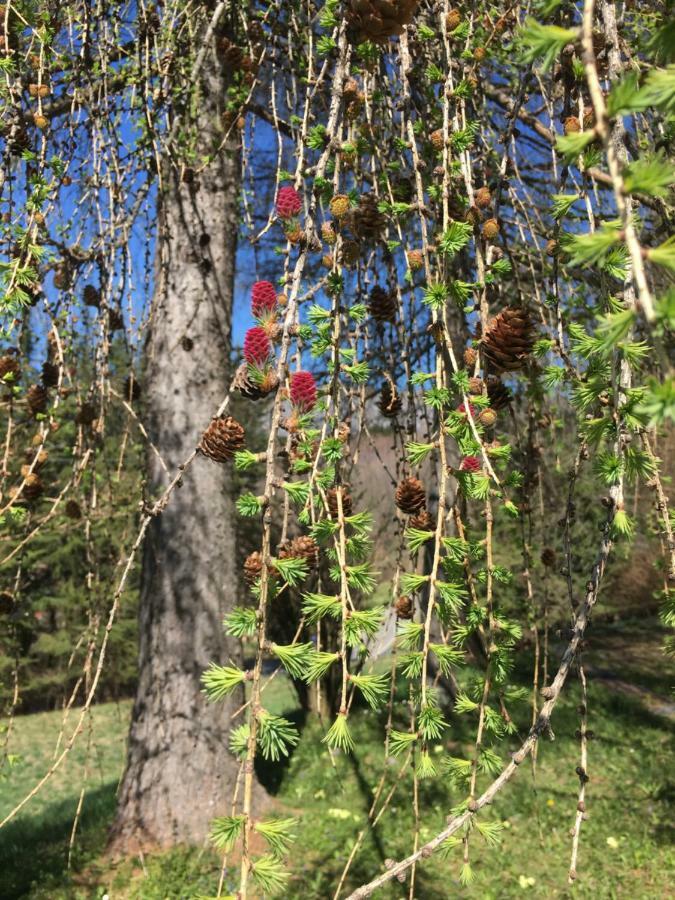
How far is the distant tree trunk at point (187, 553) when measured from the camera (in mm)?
3281

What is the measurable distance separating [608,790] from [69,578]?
9446 millimetres

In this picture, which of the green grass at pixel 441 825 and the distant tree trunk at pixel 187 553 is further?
the distant tree trunk at pixel 187 553

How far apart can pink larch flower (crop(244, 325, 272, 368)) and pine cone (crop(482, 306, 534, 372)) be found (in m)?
0.37

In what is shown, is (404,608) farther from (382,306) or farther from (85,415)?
(85,415)

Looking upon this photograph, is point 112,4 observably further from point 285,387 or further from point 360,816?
point 360,816

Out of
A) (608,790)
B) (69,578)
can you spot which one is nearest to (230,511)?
(608,790)

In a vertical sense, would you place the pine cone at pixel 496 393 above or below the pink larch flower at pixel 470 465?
above

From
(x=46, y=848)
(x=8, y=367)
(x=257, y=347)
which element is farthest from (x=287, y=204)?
(x=46, y=848)

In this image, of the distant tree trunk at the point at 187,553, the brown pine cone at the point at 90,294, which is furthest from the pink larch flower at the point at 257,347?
the distant tree trunk at the point at 187,553

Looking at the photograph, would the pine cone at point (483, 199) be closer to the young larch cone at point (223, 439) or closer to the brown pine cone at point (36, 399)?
the young larch cone at point (223, 439)

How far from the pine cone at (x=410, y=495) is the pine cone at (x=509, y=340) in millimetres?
250

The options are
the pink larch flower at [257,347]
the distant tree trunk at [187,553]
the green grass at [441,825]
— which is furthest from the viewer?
the distant tree trunk at [187,553]

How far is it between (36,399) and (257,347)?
1.18 metres

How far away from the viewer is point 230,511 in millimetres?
3574
